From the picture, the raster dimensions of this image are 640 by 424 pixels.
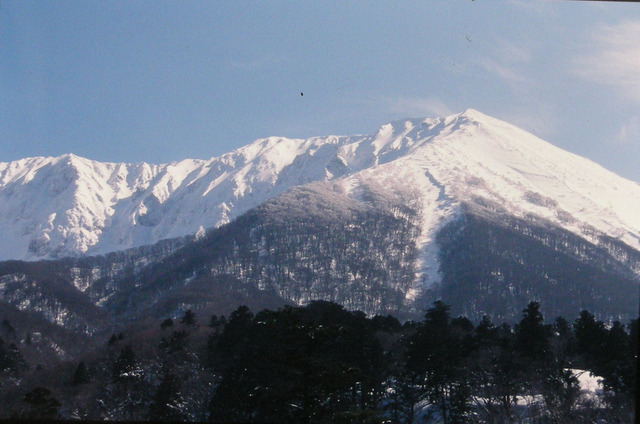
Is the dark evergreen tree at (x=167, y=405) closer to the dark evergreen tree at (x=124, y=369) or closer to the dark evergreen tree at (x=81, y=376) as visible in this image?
the dark evergreen tree at (x=124, y=369)

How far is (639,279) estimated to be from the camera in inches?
5320

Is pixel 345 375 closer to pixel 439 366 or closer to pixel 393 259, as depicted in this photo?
pixel 439 366

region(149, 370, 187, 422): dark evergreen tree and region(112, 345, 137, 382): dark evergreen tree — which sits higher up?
region(112, 345, 137, 382): dark evergreen tree

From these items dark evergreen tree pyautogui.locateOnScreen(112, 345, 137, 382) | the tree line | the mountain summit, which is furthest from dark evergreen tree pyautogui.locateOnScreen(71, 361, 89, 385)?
the mountain summit

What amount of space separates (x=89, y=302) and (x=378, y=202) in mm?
72060

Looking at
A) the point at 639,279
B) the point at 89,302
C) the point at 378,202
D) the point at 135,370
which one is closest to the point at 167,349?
the point at 135,370

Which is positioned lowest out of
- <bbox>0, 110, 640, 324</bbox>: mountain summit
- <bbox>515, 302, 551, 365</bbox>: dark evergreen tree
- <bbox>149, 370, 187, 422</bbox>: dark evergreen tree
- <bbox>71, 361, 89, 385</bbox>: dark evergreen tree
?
<bbox>149, 370, 187, 422</bbox>: dark evergreen tree

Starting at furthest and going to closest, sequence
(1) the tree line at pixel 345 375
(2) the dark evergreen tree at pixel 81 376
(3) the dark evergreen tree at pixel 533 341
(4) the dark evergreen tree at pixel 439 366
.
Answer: (2) the dark evergreen tree at pixel 81 376 < (4) the dark evergreen tree at pixel 439 366 < (3) the dark evergreen tree at pixel 533 341 < (1) the tree line at pixel 345 375

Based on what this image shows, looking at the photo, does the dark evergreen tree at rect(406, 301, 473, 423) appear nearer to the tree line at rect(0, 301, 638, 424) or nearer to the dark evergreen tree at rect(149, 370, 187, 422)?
the tree line at rect(0, 301, 638, 424)

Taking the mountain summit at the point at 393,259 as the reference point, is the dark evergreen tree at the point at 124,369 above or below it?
below

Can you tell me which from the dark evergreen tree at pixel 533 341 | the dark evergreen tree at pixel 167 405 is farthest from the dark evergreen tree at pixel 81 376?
the dark evergreen tree at pixel 533 341

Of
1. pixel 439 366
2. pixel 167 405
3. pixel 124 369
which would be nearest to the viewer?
pixel 167 405

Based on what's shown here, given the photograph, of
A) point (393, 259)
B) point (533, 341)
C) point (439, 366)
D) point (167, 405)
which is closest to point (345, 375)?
point (167, 405)

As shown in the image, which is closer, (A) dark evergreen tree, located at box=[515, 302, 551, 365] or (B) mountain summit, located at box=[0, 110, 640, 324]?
(A) dark evergreen tree, located at box=[515, 302, 551, 365]
